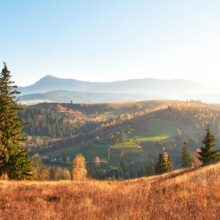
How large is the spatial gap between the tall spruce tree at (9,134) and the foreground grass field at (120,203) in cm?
3518

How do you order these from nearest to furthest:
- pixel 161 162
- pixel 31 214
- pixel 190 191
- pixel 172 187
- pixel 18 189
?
1. pixel 31 214
2. pixel 190 191
3. pixel 172 187
4. pixel 18 189
5. pixel 161 162

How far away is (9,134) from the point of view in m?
50.7

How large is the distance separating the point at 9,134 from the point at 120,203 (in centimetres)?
4198

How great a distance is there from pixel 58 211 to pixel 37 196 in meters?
3.97

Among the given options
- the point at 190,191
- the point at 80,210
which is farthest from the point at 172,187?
the point at 80,210

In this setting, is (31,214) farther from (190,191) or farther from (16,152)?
(16,152)

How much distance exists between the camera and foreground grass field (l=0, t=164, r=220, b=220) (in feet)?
34.5

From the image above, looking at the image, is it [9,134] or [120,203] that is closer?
[120,203]

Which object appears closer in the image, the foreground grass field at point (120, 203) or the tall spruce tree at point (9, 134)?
the foreground grass field at point (120, 203)

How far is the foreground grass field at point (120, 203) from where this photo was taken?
10516mm

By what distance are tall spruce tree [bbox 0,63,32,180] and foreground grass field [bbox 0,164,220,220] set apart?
3518 cm

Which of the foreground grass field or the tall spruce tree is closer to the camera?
the foreground grass field

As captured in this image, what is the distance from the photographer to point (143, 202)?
38.9 feet

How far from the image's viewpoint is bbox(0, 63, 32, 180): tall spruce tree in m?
49.6
